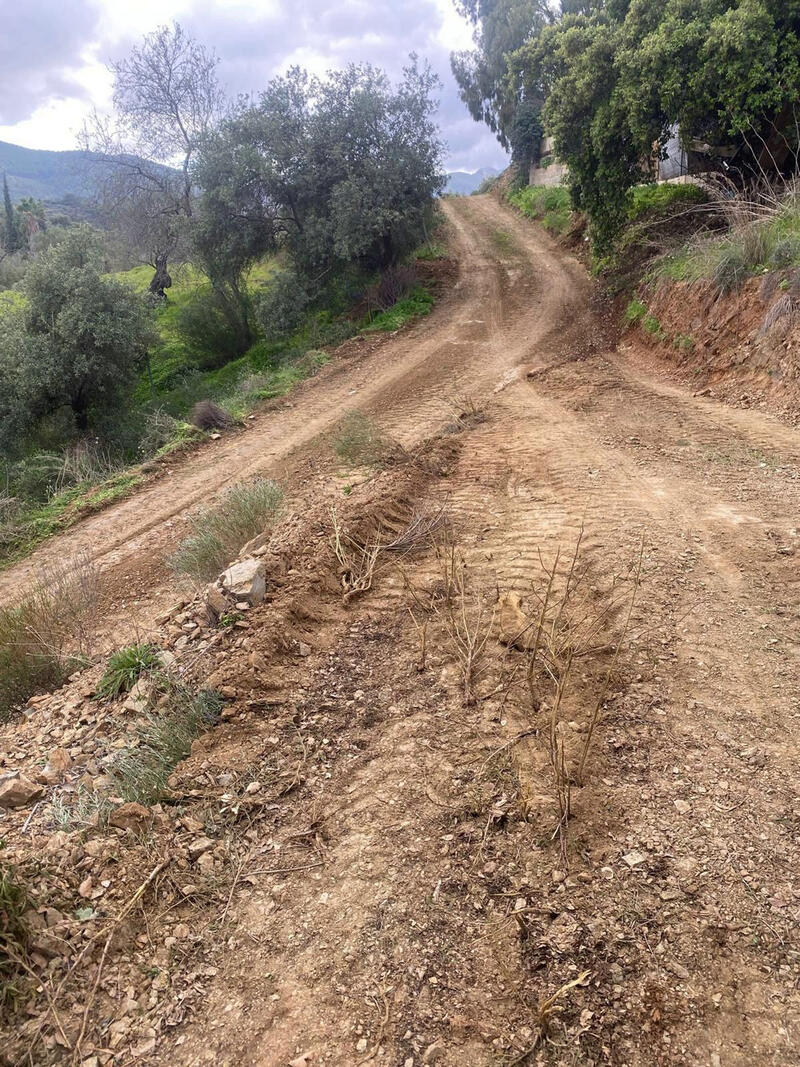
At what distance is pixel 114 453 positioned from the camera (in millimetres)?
13891

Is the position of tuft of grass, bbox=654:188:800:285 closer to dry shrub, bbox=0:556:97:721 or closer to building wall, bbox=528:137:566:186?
dry shrub, bbox=0:556:97:721

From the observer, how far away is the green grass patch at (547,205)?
70.1ft

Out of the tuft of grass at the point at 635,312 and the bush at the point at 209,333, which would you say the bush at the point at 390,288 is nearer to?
the bush at the point at 209,333

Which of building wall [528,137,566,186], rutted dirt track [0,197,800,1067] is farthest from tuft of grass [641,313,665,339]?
building wall [528,137,566,186]

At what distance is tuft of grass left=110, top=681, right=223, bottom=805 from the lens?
129 inches

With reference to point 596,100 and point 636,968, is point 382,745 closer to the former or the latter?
point 636,968

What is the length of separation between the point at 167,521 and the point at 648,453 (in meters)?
5.98

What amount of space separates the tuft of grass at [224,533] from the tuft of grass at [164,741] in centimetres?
197

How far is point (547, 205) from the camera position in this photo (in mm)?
23422

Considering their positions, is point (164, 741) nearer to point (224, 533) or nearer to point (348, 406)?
point (224, 533)

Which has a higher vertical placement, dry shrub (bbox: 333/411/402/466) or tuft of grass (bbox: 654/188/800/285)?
tuft of grass (bbox: 654/188/800/285)

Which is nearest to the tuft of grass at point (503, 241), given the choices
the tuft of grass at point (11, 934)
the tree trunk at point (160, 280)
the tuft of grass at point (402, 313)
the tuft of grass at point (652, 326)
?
the tuft of grass at point (402, 313)

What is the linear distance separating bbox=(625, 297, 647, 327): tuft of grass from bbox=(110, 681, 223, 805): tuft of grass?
35.2 feet

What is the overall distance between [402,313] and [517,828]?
14824 mm
